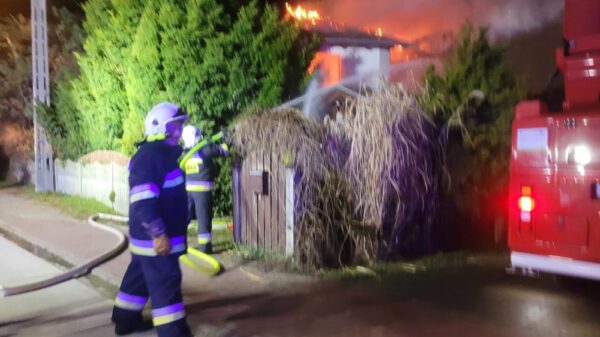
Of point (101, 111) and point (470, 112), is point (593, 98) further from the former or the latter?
point (101, 111)

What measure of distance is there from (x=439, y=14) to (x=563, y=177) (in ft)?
43.3

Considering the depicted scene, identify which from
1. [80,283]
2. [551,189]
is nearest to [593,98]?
[551,189]

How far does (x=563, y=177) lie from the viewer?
593cm

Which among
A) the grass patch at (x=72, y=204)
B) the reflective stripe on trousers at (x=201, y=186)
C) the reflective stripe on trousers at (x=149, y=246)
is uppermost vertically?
the reflective stripe on trousers at (x=201, y=186)

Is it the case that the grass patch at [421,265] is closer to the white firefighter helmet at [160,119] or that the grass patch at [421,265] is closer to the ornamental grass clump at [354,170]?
the ornamental grass clump at [354,170]

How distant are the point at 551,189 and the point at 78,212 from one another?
35.2ft

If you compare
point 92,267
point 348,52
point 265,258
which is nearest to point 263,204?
point 265,258

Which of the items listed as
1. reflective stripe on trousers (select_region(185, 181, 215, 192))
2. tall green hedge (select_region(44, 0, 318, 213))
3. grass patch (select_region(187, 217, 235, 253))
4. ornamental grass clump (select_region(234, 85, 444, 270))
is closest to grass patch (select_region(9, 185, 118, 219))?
tall green hedge (select_region(44, 0, 318, 213))

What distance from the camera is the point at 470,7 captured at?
57.5 ft

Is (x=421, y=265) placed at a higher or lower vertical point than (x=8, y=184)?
lower

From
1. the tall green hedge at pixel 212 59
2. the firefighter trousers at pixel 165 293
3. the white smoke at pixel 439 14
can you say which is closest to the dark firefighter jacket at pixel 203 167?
the tall green hedge at pixel 212 59

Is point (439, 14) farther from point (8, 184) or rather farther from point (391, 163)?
point (8, 184)

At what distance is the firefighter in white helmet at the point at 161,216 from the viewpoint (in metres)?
4.83

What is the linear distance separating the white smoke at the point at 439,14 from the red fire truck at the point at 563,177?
898 cm
